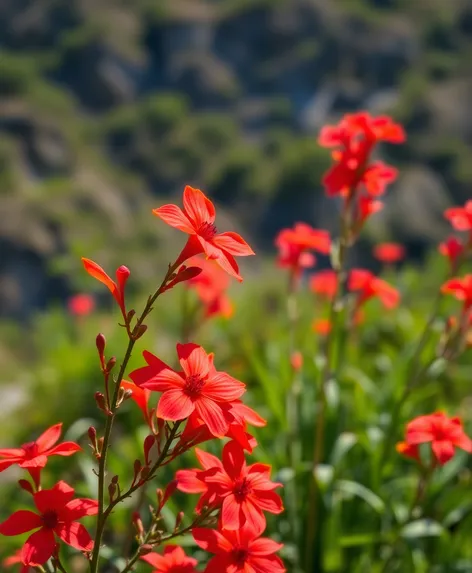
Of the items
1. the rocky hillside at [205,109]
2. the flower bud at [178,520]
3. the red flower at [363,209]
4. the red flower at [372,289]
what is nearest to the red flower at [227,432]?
the flower bud at [178,520]

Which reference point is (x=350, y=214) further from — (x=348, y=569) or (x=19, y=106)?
(x=19, y=106)

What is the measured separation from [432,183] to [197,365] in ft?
167

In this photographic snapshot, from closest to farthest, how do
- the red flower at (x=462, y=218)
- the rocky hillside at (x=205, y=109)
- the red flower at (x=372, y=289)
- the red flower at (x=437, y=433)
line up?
the red flower at (x=437, y=433), the red flower at (x=462, y=218), the red flower at (x=372, y=289), the rocky hillside at (x=205, y=109)

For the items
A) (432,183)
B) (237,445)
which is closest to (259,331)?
(237,445)

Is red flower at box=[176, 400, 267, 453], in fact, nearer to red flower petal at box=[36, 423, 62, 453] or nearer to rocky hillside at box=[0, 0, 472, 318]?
red flower petal at box=[36, 423, 62, 453]

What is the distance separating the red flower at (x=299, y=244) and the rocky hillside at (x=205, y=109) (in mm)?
42342

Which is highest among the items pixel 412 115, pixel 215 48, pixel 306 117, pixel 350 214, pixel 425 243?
pixel 215 48

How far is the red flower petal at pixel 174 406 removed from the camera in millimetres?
1104

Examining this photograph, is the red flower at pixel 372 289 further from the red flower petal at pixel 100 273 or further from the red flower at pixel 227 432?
the red flower petal at pixel 100 273

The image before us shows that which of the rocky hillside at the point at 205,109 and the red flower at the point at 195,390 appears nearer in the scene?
the red flower at the point at 195,390

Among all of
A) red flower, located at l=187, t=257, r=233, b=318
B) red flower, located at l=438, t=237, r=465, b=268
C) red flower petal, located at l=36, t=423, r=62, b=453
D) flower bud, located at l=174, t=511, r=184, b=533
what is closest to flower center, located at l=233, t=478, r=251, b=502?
flower bud, located at l=174, t=511, r=184, b=533

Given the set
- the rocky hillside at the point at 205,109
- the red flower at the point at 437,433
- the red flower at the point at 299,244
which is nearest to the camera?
the red flower at the point at 437,433

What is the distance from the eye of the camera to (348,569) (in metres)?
2.46

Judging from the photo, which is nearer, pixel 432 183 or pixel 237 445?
pixel 237 445
